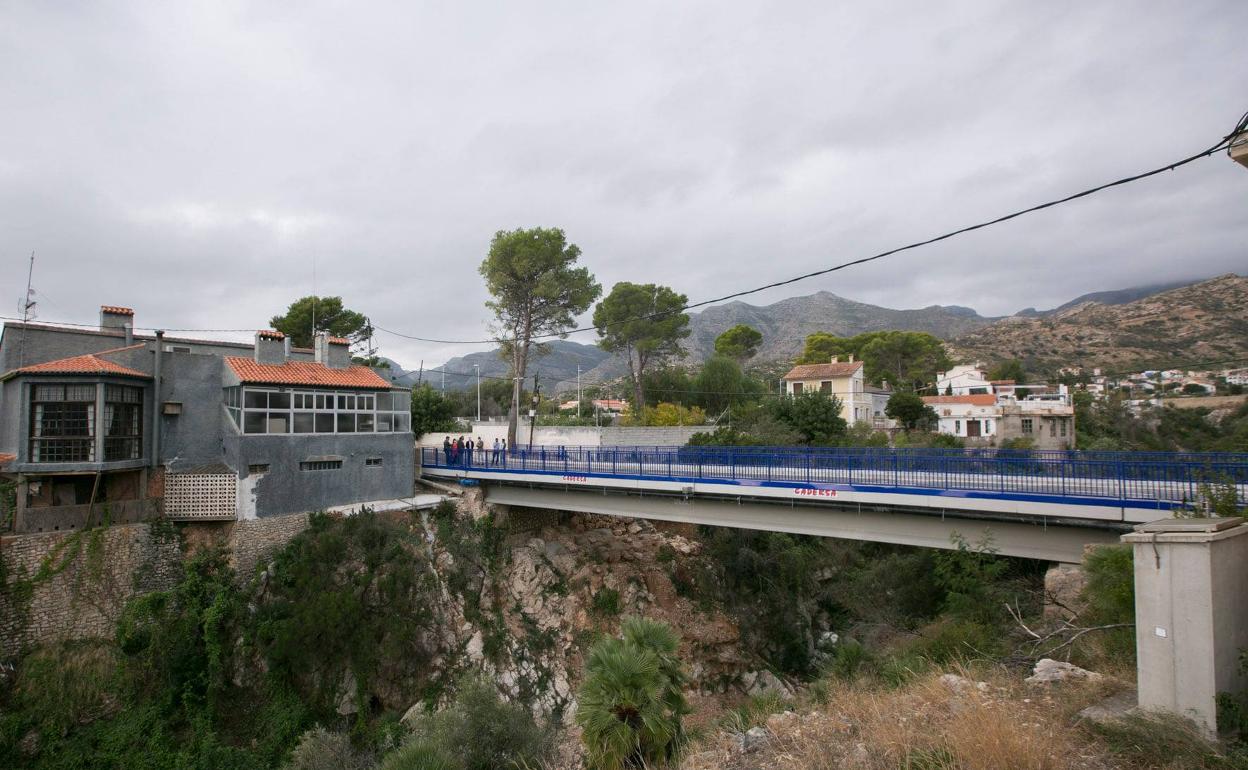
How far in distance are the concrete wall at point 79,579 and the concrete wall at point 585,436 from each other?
15.5 metres

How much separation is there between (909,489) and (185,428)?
20.6 m

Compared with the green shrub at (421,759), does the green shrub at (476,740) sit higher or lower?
lower

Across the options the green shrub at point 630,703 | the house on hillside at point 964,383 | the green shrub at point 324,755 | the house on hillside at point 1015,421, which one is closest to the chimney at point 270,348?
the green shrub at point 324,755

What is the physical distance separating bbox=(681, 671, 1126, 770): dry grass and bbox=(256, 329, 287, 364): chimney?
1834 cm

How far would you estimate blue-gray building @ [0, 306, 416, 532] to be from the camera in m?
15.4

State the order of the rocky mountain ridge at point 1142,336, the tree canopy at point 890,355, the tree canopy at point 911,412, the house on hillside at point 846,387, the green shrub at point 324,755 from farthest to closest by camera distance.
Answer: the rocky mountain ridge at point 1142,336 → the tree canopy at point 890,355 → the house on hillside at point 846,387 → the tree canopy at point 911,412 → the green shrub at point 324,755

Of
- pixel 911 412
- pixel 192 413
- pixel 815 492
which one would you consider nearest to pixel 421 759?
pixel 815 492

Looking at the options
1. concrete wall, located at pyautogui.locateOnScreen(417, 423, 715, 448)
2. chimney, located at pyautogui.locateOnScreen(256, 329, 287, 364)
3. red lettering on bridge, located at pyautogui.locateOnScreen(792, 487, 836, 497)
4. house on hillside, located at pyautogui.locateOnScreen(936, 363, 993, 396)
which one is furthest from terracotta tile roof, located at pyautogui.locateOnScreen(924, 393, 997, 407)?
chimney, located at pyautogui.locateOnScreen(256, 329, 287, 364)

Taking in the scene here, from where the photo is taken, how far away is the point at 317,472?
63.3 feet

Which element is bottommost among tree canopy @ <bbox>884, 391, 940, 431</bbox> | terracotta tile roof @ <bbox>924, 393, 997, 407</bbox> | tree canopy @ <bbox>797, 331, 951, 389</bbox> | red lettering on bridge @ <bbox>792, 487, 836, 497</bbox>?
red lettering on bridge @ <bbox>792, 487, 836, 497</bbox>

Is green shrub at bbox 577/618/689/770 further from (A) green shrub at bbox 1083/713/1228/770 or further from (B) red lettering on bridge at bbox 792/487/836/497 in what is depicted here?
(B) red lettering on bridge at bbox 792/487/836/497

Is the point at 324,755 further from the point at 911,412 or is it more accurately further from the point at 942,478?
the point at 911,412

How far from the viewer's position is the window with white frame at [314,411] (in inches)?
715

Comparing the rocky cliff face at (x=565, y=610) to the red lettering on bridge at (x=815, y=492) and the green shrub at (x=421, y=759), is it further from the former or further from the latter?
the red lettering on bridge at (x=815, y=492)
